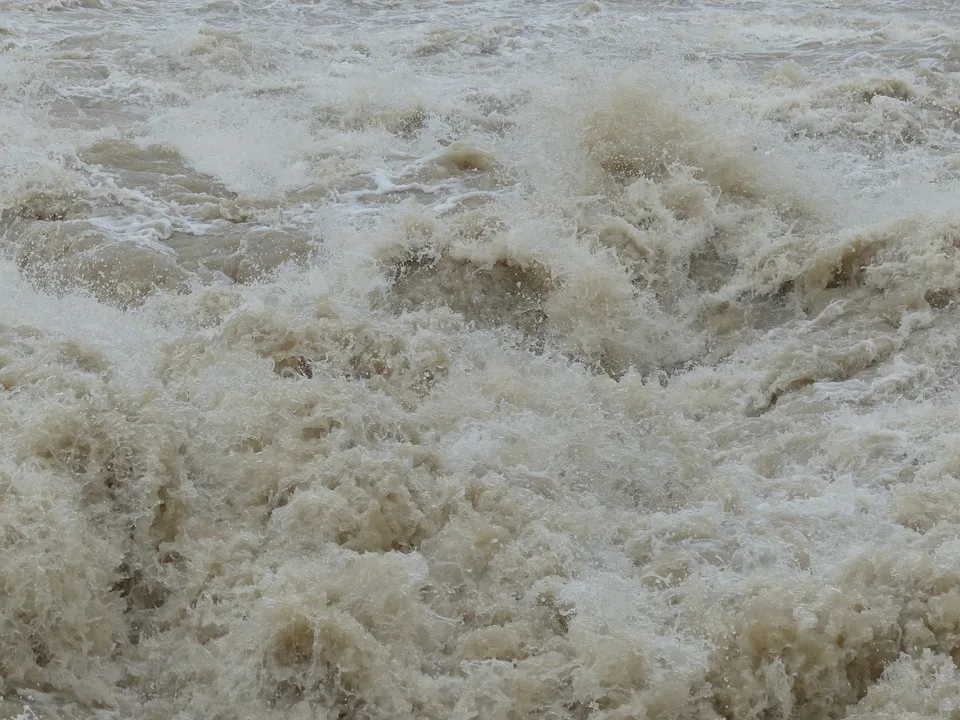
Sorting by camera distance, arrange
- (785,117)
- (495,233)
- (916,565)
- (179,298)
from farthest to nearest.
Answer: (785,117) → (495,233) → (179,298) → (916,565)

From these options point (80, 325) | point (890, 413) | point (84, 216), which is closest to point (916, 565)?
point (890, 413)

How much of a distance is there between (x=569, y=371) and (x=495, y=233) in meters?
1.29

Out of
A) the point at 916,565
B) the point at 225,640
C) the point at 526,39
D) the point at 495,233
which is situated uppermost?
the point at 526,39

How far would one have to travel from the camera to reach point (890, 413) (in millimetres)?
3977

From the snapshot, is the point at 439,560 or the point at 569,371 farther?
the point at 569,371

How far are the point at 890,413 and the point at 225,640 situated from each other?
2.83 metres

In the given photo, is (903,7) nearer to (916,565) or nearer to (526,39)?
(526,39)

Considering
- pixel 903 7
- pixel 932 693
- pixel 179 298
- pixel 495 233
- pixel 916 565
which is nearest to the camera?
pixel 932 693

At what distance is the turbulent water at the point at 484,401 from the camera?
2893 millimetres

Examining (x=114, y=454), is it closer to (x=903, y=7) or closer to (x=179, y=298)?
(x=179, y=298)

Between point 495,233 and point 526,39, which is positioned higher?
point 526,39

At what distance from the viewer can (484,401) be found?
166 inches

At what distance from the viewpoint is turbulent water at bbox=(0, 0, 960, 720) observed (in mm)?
2893

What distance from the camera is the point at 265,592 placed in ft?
10.2
